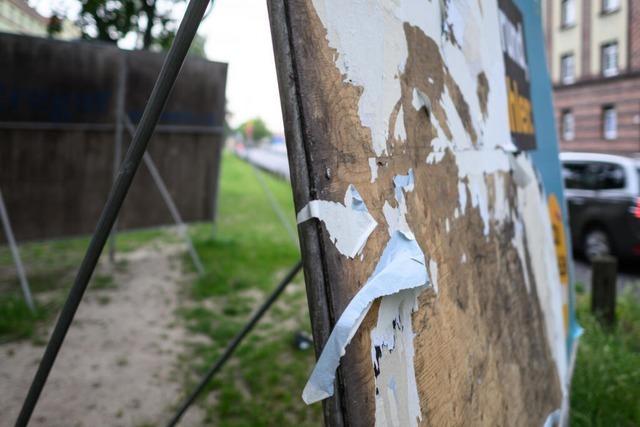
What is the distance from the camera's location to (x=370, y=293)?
876mm

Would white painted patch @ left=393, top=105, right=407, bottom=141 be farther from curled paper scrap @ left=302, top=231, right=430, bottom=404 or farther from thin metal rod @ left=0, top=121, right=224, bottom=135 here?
thin metal rod @ left=0, top=121, right=224, bottom=135

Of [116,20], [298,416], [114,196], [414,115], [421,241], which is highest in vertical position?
[116,20]

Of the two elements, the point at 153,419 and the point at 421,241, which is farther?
the point at 153,419

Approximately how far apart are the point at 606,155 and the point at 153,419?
245 inches

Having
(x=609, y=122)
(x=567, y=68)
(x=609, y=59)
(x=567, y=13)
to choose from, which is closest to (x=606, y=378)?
(x=609, y=122)

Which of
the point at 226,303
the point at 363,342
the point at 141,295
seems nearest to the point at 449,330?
the point at 363,342

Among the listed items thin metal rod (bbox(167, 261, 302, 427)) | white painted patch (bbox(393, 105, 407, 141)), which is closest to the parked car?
thin metal rod (bbox(167, 261, 302, 427))

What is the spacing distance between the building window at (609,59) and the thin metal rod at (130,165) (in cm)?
2161

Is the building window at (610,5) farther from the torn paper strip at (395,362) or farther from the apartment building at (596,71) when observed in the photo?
the torn paper strip at (395,362)

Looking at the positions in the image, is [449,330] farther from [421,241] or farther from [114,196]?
[114,196]

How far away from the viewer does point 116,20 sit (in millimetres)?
3230

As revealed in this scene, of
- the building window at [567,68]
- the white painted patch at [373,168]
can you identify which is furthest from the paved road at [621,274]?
the building window at [567,68]

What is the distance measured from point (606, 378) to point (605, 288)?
1239mm

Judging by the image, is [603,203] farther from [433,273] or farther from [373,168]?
[373,168]
